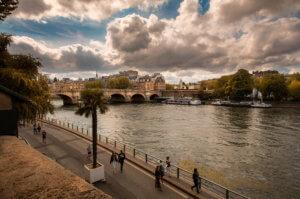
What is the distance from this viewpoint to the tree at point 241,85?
4611 inches

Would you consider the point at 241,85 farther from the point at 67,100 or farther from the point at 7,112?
the point at 7,112

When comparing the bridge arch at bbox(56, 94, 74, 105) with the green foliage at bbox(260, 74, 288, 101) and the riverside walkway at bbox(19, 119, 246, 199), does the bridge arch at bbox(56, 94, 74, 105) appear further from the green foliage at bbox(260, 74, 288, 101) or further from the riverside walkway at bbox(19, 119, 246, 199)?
the riverside walkway at bbox(19, 119, 246, 199)

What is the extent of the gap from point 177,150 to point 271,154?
11.6m

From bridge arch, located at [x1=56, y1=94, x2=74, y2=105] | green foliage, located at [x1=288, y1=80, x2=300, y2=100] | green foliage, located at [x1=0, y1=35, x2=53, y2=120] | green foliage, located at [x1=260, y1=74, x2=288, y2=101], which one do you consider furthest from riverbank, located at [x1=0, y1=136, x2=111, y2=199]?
bridge arch, located at [x1=56, y1=94, x2=74, y2=105]

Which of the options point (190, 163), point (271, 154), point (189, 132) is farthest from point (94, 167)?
point (189, 132)

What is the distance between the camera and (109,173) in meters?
22.5

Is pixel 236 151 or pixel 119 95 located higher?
pixel 119 95

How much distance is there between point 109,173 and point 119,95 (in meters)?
142

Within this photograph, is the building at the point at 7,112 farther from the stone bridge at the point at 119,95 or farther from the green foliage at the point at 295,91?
the green foliage at the point at 295,91

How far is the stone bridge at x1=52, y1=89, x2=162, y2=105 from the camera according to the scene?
12925 centimetres

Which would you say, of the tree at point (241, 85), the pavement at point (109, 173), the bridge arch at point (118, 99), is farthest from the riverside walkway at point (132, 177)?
the bridge arch at point (118, 99)

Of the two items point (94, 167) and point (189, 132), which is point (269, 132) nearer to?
point (189, 132)

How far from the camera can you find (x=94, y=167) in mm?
20969

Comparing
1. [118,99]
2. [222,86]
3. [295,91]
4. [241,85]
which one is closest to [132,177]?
[295,91]
